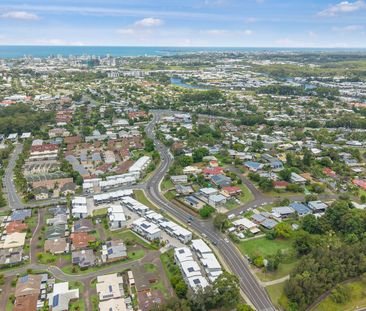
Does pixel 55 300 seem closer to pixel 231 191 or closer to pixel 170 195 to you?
pixel 170 195

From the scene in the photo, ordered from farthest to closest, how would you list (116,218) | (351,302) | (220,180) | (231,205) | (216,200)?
(220,180) → (231,205) → (216,200) → (116,218) → (351,302)

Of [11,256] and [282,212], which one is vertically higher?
[282,212]

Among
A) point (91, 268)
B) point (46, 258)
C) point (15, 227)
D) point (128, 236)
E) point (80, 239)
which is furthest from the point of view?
point (15, 227)

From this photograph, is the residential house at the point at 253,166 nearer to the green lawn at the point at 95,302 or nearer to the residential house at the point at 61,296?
the green lawn at the point at 95,302

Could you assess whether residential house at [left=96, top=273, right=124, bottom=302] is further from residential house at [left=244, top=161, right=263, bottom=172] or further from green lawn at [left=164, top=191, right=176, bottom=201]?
residential house at [left=244, top=161, right=263, bottom=172]

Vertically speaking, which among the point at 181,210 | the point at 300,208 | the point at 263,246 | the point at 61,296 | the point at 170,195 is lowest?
the point at 263,246

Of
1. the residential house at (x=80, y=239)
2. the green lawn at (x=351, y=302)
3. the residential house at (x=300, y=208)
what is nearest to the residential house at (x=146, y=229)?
the residential house at (x=80, y=239)

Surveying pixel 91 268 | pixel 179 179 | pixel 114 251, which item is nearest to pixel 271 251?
pixel 114 251
